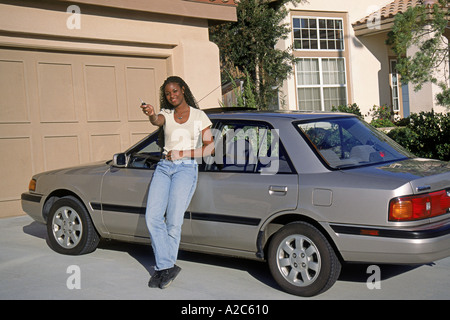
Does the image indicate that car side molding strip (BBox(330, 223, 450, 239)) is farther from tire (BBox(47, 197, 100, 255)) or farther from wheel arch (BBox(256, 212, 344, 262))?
tire (BBox(47, 197, 100, 255))

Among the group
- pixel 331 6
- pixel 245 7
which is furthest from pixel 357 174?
pixel 331 6

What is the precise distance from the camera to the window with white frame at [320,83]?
1588 centimetres

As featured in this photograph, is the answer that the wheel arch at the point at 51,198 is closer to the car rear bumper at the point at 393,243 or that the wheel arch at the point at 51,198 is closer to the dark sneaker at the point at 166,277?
the dark sneaker at the point at 166,277

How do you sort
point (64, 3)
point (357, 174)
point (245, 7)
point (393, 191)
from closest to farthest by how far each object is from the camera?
point (393, 191)
point (357, 174)
point (64, 3)
point (245, 7)

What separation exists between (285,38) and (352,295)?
35.1ft

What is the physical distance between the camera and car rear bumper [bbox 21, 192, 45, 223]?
21.9ft

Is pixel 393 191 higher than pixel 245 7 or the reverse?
the reverse

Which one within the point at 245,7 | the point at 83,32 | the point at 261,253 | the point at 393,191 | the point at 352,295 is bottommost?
the point at 352,295

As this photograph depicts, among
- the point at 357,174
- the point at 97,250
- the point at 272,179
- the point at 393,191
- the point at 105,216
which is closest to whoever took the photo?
the point at 393,191

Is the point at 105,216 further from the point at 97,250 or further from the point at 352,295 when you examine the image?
the point at 352,295

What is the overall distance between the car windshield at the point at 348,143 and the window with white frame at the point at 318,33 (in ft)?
34.5

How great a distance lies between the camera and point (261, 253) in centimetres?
502

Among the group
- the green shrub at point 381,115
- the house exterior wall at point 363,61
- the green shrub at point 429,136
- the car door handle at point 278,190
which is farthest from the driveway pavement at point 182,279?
the green shrub at point 381,115

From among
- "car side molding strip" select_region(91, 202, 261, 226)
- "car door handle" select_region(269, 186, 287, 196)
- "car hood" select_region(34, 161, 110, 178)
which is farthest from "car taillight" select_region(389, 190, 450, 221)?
"car hood" select_region(34, 161, 110, 178)
